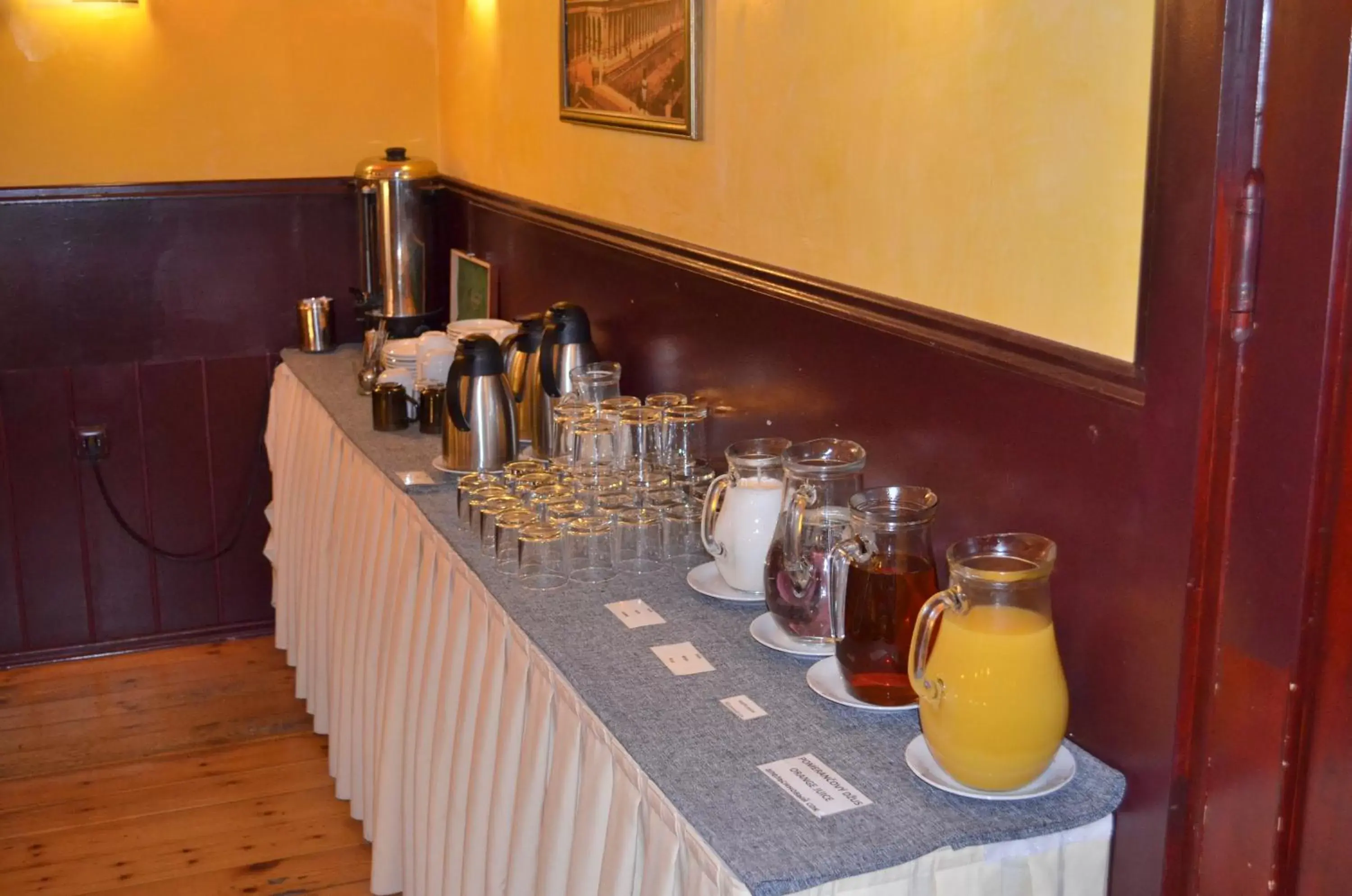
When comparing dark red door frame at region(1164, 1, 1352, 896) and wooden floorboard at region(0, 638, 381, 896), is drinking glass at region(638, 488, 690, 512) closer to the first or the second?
dark red door frame at region(1164, 1, 1352, 896)

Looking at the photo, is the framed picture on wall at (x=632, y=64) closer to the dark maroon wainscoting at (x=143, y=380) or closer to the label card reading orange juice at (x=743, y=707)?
the label card reading orange juice at (x=743, y=707)

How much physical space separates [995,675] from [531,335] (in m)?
1.49

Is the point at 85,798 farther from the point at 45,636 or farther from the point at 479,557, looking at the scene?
the point at 479,557

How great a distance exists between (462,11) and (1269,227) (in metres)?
2.66

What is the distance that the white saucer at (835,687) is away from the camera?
1.46 metres

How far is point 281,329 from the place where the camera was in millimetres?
3664

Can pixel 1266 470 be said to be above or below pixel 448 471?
above

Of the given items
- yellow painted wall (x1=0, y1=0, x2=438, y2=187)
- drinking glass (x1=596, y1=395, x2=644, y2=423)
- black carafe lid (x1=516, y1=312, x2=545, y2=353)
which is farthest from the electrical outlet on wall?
drinking glass (x1=596, y1=395, x2=644, y2=423)

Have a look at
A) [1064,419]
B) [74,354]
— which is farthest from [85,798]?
[1064,419]

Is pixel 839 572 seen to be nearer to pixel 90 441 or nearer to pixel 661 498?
pixel 661 498

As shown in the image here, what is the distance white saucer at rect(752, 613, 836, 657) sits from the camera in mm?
1595

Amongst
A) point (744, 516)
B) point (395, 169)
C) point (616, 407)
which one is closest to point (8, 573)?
point (395, 169)

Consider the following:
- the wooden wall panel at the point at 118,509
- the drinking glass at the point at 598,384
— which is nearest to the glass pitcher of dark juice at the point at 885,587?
the drinking glass at the point at 598,384

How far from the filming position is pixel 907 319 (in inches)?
65.1
